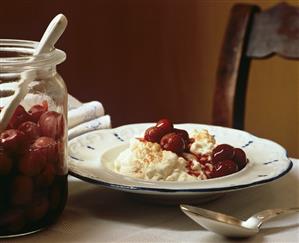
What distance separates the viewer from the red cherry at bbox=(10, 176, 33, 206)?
2.19 feet

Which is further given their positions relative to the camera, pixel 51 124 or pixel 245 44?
pixel 245 44

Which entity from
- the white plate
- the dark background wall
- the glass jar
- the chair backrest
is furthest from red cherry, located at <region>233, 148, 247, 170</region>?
the dark background wall

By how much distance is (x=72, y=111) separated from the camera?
1.08m

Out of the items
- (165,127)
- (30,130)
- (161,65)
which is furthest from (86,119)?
(161,65)

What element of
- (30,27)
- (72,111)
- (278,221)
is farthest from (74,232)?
(30,27)

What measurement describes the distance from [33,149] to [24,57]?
0.09 metres

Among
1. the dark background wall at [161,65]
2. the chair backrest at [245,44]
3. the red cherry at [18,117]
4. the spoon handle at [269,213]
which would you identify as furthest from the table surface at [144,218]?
the dark background wall at [161,65]

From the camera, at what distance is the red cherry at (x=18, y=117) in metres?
0.69

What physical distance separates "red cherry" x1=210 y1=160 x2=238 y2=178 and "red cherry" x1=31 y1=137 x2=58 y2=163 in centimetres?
19

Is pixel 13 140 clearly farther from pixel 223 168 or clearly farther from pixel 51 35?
pixel 223 168

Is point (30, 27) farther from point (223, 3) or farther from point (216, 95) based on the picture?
point (216, 95)

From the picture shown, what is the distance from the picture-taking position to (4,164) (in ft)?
2.18

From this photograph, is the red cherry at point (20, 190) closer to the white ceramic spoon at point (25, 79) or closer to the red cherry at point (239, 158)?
the white ceramic spoon at point (25, 79)

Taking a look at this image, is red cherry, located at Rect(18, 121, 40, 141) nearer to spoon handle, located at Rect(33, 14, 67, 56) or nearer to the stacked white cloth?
spoon handle, located at Rect(33, 14, 67, 56)
